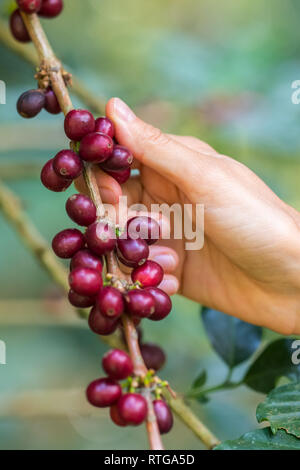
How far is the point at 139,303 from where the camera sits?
26.9 inches

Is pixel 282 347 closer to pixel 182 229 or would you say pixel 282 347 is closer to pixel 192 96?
pixel 182 229

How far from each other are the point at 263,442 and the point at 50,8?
90cm

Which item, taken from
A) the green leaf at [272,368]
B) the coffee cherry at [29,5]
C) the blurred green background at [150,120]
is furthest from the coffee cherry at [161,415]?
the blurred green background at [150,120]

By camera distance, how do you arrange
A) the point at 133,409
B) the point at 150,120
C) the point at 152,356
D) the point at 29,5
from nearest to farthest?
the point at 133,409
the point at 29,5
the point at 152,356
the point at 150,120

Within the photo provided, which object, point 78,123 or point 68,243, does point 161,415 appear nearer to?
point 68,243

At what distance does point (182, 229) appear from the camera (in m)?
1.25

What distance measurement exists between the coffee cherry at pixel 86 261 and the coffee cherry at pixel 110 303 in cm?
5

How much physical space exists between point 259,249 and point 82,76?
3.90 feet

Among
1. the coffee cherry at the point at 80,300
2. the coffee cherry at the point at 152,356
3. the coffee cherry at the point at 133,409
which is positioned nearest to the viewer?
the coffee cherry at the point at 133,409

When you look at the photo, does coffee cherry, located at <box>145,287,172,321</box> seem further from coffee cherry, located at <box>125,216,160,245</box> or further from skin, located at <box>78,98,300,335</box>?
skin, located at <box>78,98,300,335</box>

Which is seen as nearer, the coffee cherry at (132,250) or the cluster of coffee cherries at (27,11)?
the coffee cherry at (132,250)

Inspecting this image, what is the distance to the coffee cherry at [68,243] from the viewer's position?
30.4 inches

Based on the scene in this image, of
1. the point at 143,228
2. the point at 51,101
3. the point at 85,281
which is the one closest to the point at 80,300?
the point at 85,281

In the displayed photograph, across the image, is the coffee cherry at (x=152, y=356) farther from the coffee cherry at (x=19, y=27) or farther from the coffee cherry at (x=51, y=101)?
the coffee cherry at (x=19, y=27)
